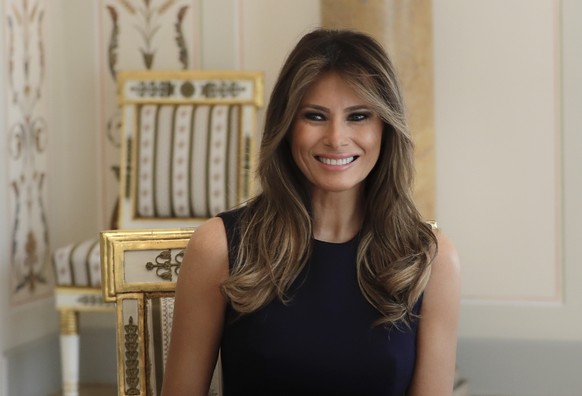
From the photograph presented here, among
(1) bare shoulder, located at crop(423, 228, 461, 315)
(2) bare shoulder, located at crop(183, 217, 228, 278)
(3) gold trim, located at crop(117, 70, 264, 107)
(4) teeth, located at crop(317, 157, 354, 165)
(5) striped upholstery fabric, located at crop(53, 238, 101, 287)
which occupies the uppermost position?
(3) gold trim, located at crop(117, 70, 264, 107)

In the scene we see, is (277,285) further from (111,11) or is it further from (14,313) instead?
(111,11)

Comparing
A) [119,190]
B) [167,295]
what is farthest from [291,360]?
[119,190]

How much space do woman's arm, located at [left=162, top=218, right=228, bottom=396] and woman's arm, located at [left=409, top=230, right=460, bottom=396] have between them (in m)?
0.35

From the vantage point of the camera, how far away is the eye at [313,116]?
5.63ft

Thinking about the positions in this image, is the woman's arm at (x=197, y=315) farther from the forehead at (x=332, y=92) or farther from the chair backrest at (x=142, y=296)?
the forehead at (x=332, y=92)

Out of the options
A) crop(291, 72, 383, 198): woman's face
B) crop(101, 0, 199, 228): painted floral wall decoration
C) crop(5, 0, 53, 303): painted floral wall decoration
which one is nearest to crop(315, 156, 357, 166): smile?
crop(291, 72, 383, 198): woman's face

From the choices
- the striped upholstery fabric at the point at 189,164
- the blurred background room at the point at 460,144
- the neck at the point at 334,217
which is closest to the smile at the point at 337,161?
the neck at the point at 334,217

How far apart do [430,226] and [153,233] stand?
1.61ft


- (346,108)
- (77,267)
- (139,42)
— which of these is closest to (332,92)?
(346,108)

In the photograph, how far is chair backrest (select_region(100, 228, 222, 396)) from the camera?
70.2 inches

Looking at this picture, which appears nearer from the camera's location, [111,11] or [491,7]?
[491,7]

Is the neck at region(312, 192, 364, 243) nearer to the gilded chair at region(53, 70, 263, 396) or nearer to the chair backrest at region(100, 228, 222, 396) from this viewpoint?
the chair backrest at region(100, 228, 222, 396)

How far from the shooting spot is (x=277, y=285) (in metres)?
1.70

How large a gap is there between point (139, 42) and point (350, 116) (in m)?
3.12
